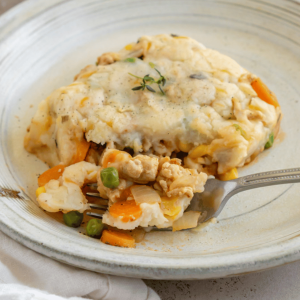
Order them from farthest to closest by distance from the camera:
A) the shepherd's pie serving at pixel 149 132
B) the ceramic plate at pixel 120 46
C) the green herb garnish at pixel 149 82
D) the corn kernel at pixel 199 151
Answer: the green herb garnish at pixel 149 82 → the corn kernel at pixel 199 151 → the shepherd's pie serving at pixel 149 132 → the ceramic plate at pixel 120 46

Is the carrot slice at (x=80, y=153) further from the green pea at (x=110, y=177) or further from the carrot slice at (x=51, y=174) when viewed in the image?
the green pea at (x=110, y=177)

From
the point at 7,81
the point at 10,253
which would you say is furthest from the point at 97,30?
the point at 10,253

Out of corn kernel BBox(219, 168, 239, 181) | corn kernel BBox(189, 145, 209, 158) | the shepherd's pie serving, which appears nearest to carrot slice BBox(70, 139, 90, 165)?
the shepherd's pie serving

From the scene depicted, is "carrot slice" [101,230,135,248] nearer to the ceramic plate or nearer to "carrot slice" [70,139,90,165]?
the ceramic plate

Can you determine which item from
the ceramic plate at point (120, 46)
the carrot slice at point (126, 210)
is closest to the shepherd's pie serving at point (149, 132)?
the carrot slice at point (126, 210)

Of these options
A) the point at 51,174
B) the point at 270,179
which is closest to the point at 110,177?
the point at 51,174

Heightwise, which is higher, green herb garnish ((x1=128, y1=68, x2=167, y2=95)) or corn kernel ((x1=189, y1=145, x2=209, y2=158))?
green herb garnish ((x1=128, y1=68, x2=167, y2=95))
